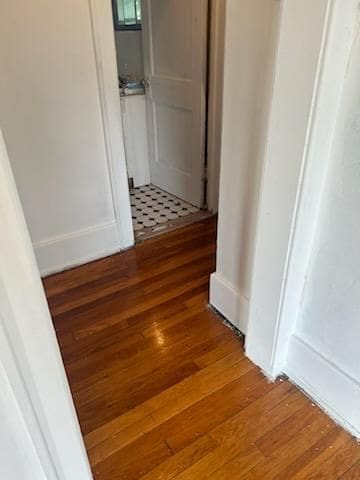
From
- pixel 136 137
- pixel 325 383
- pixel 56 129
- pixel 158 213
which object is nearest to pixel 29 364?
pixel 325 383

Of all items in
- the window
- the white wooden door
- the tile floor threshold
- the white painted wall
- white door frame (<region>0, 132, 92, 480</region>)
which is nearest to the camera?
white door frame (<region>0, 132, 92, 480</region>)

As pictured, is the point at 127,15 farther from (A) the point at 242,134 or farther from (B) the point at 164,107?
(A) the point at 242,134

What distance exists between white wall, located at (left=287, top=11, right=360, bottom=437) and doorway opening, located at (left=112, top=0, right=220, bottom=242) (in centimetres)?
138

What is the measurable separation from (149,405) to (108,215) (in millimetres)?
1178

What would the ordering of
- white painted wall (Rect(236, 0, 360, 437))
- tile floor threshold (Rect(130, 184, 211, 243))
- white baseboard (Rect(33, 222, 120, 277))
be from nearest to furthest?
white painted wall (Rect(236, 0, 360, 437)), white baseboard (Rect(33, 222, 120, 277)), tile floor threshold (Rect(130, 184, 211, 243))

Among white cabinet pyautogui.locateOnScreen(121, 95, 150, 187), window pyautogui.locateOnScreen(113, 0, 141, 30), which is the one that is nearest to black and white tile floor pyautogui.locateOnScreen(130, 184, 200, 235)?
white cabinet pyautogui.locateOnScreen(121, 95, 150, 187)

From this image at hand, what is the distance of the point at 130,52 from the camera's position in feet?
10.2

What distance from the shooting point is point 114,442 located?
1.28 metres

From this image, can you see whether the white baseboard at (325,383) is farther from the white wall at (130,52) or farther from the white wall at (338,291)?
the white wall at (130,52)

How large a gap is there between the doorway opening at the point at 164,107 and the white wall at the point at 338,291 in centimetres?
138

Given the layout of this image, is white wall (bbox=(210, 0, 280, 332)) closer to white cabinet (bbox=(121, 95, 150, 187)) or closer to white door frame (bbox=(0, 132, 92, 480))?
white door frame (bbox=(0, 132, 92, 480))

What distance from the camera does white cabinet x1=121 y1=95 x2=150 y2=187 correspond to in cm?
294

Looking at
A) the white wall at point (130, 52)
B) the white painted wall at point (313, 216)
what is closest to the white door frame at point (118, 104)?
the white wall at point (130, 52)

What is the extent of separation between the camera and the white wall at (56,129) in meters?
1.66
